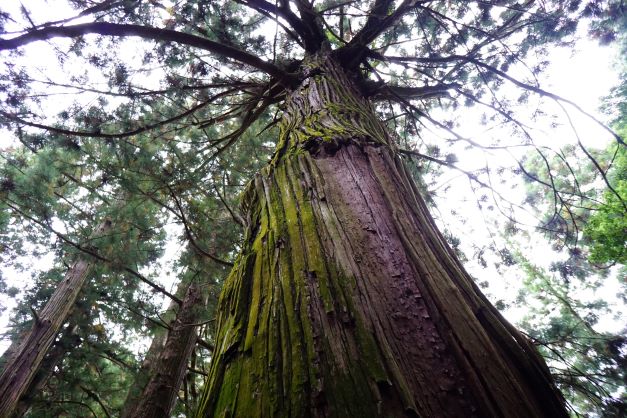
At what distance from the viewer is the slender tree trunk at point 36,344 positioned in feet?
13.8

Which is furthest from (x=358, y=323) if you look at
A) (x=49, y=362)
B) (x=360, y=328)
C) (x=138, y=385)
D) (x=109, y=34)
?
(x=49, y=362)

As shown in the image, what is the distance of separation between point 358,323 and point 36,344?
19.3 ft

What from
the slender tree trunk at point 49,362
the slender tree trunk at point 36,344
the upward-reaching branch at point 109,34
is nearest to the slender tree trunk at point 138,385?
the slender tree trunk at point 49,362

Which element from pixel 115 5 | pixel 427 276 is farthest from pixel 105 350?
pixel 427 276

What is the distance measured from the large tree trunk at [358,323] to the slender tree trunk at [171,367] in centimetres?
255

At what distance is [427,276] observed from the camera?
888 mm

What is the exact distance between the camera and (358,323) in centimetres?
76

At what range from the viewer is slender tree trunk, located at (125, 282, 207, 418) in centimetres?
324

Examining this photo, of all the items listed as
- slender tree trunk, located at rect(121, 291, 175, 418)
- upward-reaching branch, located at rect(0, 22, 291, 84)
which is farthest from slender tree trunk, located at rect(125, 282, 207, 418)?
upward-reaching branch, located at rect(0, 22, 291, 84)

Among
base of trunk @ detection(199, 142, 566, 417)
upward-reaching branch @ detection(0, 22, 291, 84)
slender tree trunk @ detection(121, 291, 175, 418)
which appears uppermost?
upward-reaching branch @ detection(0, 22, 291, 84)

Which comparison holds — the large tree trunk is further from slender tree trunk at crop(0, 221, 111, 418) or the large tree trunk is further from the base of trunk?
slender tree trunk at crop(0, 221, 111, 418)

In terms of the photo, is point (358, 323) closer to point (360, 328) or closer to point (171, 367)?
point (360, 328)

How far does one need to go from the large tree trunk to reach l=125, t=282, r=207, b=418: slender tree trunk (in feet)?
8.36

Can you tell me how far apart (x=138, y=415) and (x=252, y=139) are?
3727mm
